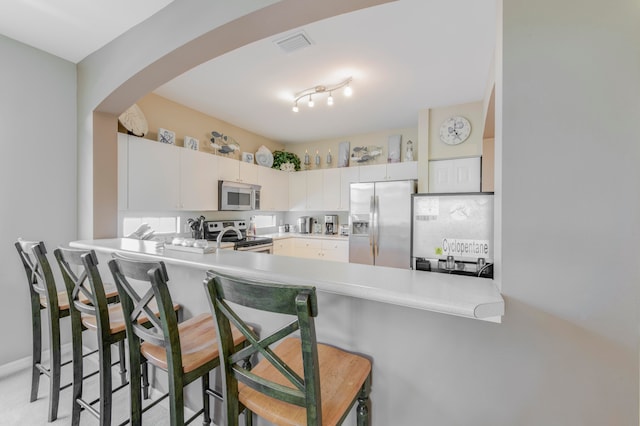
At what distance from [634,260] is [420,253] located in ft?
3.63

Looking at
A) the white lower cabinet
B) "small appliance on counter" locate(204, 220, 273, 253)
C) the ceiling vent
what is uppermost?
the ceiling vent

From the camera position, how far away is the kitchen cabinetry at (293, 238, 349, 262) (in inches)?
165

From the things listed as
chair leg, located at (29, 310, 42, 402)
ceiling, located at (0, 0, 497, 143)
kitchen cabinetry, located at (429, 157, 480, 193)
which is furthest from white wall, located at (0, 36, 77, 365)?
kitchen cabinetry, located at (429, 157, 480, 193)

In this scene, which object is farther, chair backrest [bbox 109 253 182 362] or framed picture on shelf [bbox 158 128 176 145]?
framed picture on shelf [bbox 158 128 176 145]

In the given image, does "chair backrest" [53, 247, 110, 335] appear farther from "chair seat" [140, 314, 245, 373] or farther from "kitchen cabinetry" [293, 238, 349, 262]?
"kitchen cabinetry" [293, 238, 349, 262]

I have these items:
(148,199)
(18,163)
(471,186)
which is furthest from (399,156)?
(18,163)

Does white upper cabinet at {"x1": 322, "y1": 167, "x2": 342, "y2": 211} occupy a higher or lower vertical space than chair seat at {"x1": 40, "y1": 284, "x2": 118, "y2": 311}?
higher

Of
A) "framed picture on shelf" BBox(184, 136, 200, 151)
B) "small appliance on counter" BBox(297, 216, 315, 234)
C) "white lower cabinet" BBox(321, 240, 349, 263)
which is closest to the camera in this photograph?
"framed picture on shelf" BBox(184, 136, 200, 151)

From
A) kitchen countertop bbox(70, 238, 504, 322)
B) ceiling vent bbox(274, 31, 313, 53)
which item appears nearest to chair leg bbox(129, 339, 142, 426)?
kitchen countertop bbox(70, 238, 504, 322)

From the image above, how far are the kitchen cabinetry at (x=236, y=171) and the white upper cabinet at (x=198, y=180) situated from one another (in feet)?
0.32

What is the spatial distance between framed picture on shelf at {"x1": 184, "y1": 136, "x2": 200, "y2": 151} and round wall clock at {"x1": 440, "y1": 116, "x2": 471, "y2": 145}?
10.7 ft

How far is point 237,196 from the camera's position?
3910mm

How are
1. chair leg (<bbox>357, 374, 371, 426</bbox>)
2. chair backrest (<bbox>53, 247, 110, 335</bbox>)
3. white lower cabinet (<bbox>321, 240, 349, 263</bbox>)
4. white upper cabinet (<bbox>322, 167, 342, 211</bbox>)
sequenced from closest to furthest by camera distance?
chair leg (<bbox>357, 374, 371, 426</bbox>)
chair backrest (<bbox>53, 247, 110, 335</bbox>)
white lower cabinet (<bbox>321, 240, 349, 263</bbox>)
white upper cabinet (<bbox>322, 167, 342, 211</bbox>)

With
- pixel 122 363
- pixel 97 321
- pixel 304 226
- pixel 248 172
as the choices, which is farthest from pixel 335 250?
pixel 97 321
